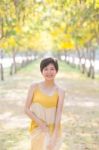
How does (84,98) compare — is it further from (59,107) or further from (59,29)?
(59,107)

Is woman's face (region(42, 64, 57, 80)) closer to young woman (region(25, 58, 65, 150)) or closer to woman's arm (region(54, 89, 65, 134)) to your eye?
young woman (region(25, 58, 65, 150))

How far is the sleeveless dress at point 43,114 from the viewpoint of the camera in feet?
18.9

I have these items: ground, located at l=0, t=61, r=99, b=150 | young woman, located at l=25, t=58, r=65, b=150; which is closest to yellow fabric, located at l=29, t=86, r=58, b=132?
young woman, located at l=25, t=58, r=65, b=150

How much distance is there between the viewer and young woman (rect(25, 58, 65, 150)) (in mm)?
5785

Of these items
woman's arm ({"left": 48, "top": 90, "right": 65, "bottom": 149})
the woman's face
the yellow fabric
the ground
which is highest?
the woman's face

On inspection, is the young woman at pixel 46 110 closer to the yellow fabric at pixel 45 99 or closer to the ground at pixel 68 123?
the yellow fabric at pixel 45 99

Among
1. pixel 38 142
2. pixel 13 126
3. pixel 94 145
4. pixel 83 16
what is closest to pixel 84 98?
pixel 83 16

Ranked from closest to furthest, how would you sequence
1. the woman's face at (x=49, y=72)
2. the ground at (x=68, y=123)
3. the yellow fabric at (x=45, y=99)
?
the yellow fabric at (x=45, y=99), the woman's face at (x=49, y=72), the ground at (x=68, y=123)

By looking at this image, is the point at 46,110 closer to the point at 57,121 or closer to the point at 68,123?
the point at 57,121

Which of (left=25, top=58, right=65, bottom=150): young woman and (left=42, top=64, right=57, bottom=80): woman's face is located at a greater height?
(left=42, top=64, right=57, bottom=80): woman's face

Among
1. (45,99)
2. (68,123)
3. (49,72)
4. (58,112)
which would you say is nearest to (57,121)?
(58,112)

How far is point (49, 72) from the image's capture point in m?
5.92

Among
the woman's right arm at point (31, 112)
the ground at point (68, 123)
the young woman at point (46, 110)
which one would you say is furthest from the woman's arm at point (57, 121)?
the ground at point (68, 123)

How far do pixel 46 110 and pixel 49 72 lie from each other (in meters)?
0.49
